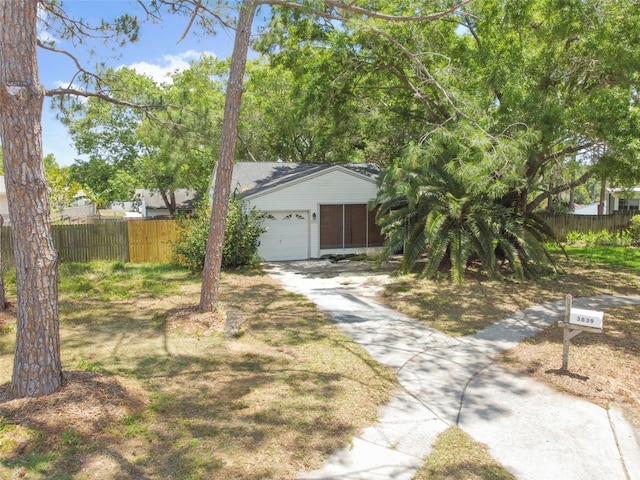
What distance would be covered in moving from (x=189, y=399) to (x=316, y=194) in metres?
11.6

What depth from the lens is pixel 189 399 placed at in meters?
4.68

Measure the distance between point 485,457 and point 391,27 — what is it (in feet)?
37.6

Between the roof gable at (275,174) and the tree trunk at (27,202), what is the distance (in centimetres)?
1031

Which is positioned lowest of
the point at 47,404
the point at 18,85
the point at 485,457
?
the point at 485,457

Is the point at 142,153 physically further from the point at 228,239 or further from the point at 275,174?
the point at 228,239

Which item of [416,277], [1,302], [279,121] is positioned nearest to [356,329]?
[416,277]

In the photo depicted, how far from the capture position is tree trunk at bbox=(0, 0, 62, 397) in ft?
12.8

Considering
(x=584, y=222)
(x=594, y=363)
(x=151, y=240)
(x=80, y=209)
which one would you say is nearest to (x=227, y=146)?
(x=594, y=363)

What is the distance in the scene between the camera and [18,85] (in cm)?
390

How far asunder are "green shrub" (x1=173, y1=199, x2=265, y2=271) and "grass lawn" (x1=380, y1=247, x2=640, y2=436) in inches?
184

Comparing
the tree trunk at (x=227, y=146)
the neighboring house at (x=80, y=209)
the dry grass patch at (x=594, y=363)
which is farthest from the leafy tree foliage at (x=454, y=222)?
the neighboring house at (x=80, y=209)

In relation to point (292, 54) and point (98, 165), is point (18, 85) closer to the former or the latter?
point (292, 54)

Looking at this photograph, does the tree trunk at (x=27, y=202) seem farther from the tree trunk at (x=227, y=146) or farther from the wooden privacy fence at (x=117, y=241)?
the wooden privacy fence at (x=117, y=241)

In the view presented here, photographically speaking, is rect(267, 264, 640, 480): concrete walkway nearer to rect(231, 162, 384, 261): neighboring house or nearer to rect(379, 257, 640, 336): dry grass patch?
rect(379, 257, 640, 336): dry grass patch
